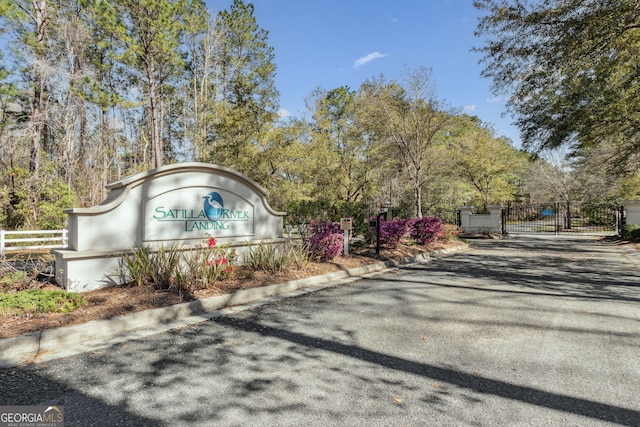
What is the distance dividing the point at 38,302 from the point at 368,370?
3930mm

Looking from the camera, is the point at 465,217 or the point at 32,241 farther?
the point at 465,217

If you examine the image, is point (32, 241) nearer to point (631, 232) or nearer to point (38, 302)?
point (38, 302)

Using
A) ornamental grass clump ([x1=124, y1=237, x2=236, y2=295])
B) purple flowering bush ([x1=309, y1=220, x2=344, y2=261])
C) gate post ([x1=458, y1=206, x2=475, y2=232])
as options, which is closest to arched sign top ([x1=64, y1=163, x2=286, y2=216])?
ornamental grass clump ([x1=124, y1=237, x2=236, y2=295])

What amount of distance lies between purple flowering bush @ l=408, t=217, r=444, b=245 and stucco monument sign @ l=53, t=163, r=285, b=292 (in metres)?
6.03

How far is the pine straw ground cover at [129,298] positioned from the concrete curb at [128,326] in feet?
0.57

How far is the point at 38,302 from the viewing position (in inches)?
156

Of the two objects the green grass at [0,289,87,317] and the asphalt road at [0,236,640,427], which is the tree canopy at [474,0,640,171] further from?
the green grass at [0,289,87,317]

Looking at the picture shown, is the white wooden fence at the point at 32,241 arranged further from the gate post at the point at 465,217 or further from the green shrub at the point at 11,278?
the gate post at the point at 465,217

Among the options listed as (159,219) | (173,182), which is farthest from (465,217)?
(159,219)

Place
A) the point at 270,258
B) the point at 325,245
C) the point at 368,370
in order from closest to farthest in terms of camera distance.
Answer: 1. the point at 368,370
2. the point at 270,258
3. the point at 325,245

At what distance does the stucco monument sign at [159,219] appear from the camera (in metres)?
5.04

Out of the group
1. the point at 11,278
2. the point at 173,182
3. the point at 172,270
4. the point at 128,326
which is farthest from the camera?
the point at 173,182

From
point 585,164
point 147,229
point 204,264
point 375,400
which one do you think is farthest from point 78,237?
point 585,164

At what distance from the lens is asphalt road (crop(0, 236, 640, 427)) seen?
2.30m
